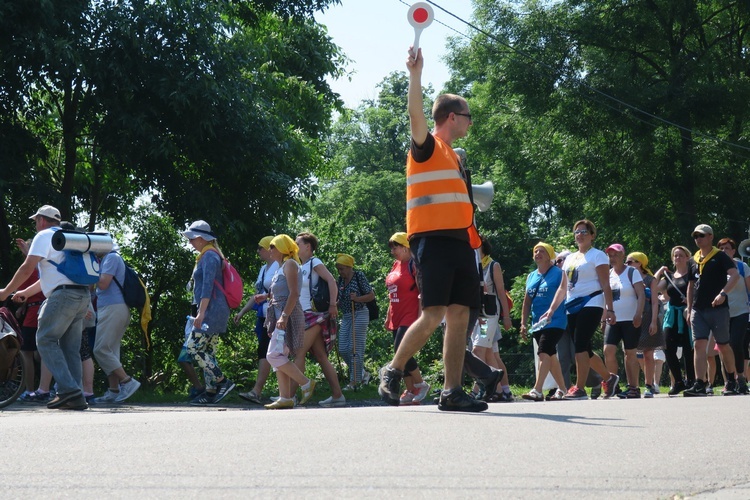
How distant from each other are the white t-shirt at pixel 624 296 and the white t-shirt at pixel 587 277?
2.38 ft

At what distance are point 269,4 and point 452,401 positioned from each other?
17.6m

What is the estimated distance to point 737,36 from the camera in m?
33.1

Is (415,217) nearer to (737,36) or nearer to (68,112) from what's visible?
(68,112)

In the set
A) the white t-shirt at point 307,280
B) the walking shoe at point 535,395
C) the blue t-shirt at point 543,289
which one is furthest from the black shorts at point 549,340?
the white t-shirt at point 307,280

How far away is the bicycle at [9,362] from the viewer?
11633 millimetres

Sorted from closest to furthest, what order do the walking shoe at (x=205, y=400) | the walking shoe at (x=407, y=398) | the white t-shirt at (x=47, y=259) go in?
the white t-shirt at (x=47, y=259) < the walking shoe at (x=407, y=398) < the walking shoe at (x=205, y=400)

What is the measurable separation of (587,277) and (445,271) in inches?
219

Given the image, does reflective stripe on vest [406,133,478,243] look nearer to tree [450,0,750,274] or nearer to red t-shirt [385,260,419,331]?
red t-shirt [385,260,419,331]

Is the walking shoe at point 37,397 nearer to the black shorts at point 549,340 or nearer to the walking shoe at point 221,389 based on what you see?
the walking shoe at point 221,389

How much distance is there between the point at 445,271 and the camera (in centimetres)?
783

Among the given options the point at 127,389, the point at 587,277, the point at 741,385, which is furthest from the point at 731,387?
the point at 127,389

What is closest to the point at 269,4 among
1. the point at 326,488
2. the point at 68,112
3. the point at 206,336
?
the point at 68,112

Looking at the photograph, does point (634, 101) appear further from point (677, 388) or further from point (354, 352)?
point (354, 352)

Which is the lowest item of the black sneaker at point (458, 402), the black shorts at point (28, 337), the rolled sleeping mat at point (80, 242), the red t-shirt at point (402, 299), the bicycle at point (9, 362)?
the black sneaker at point (458, 402)
